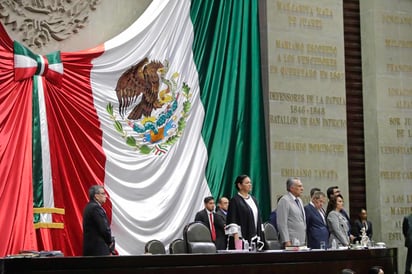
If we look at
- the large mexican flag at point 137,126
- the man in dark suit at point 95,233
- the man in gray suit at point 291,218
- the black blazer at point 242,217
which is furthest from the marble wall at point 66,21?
the man in gray suit at point 291,218

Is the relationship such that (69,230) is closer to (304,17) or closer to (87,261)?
(87,261)

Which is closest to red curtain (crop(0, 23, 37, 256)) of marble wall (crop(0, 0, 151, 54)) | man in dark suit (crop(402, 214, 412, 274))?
marble wall (crop(0, 0, 151, 54))

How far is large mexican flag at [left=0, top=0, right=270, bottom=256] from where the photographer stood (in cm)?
1172

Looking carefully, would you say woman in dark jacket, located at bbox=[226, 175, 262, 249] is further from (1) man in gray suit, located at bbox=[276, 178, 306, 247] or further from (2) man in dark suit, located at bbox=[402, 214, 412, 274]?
(2) man in dark suit, located at bbox=[402, 214, 412, 274]

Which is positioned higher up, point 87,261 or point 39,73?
point 39,73

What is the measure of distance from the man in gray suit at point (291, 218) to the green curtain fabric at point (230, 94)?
8.42 ft

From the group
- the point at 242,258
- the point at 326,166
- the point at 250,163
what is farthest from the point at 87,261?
the point at 326,166

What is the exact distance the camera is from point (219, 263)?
8.67 meters

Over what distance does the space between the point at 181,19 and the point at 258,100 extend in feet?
5.83

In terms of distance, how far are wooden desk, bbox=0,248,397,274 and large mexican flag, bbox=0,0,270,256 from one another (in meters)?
3.69

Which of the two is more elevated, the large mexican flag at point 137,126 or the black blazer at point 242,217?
the large mexican flag at point 137,126

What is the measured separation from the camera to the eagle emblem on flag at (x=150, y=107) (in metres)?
13.0

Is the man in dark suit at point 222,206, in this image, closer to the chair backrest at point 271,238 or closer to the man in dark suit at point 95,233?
the chair backrest at point 271,238

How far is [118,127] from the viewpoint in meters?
12.9
